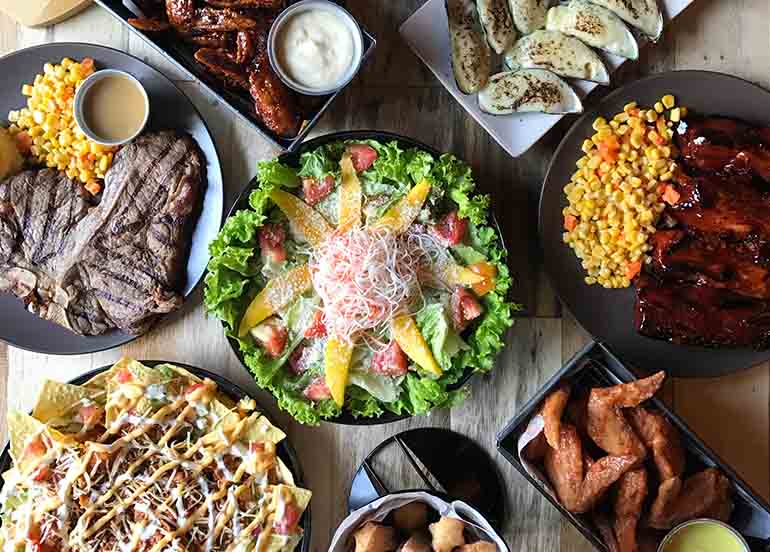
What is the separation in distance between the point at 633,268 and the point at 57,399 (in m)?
2.00

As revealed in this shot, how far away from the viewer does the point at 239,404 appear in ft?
9.65

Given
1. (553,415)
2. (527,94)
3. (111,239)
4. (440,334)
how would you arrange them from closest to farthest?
(553,415) < (440,334) < (527,94) < (111,239)

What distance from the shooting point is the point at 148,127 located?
9.95 ft

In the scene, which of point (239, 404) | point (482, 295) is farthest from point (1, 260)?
point (482, 295)

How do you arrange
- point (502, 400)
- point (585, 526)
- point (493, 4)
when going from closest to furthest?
point (585, 526) < point (493, 4) < point (502, 400)

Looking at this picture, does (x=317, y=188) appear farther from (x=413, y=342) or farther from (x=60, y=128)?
(x=60, y=128)

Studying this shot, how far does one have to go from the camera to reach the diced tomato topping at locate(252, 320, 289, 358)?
283 centimetres

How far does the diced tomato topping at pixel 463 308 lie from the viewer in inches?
109

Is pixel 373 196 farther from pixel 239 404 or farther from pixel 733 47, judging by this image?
pixel 733 47

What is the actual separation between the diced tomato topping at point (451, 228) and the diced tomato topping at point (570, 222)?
1.19 feet

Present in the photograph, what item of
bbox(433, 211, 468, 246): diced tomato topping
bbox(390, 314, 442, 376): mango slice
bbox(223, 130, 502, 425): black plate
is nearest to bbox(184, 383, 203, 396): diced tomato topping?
bbox(223, 130, 502, 425): black plate

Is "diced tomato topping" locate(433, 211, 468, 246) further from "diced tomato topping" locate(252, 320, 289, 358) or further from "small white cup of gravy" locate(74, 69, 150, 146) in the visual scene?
"small white cup of gravy" locate(74, 69, 150, 146)

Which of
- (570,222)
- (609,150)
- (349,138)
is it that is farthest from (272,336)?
(609,150)

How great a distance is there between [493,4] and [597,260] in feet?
3.06
